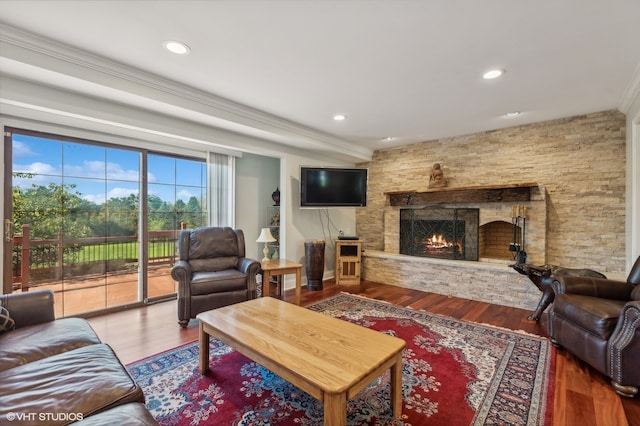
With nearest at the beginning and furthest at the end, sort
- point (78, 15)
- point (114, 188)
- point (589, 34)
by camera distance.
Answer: point (78, 15), point (589, 34), point (114, 188)

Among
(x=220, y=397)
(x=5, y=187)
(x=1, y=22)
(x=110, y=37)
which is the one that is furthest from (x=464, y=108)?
(x=5, y=187)

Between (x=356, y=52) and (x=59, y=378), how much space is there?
2.59 metres

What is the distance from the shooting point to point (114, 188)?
11.6 feet

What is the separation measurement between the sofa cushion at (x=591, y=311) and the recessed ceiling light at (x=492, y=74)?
197cm

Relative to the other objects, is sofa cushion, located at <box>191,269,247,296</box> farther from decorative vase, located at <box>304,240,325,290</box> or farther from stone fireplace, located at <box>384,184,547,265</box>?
stone fireplace, located at <box>384,184,547,265</box>

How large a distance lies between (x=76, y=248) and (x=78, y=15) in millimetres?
2595

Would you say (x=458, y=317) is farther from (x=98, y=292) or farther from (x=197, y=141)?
(x=98, y=292)

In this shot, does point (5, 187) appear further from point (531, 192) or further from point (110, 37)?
point (531, 192)

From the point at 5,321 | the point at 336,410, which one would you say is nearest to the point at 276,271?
the point at 5,321

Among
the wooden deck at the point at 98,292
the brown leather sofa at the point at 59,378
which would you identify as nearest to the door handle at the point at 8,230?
the wooden deck at the point at 98,292

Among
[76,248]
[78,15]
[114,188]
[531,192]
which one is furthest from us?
[531,192]

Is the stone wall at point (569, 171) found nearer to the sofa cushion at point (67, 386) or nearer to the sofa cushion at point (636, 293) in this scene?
the sofa cushion at point (636, 293)

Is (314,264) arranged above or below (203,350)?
above

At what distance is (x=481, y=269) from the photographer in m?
3.98
